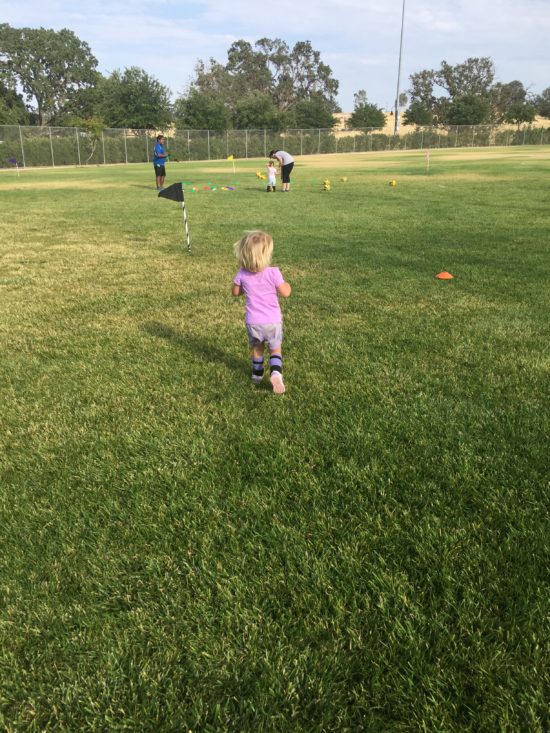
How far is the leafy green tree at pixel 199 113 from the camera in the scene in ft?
218

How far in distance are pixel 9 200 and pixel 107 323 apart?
16.5 metres

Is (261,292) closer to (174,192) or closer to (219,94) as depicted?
(174,192)

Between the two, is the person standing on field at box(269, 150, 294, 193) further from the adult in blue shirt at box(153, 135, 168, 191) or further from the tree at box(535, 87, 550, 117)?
the tree at box(535, 87, 550, 117)

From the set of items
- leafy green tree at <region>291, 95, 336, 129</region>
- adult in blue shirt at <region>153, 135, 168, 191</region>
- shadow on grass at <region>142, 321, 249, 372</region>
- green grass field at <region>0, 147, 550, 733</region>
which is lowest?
green grass field at <region>0, 147, 550, 733</region>

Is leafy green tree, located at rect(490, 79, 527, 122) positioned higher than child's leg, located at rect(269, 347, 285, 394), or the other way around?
leafy green tree, located at rect(490, 79, 527, 122)

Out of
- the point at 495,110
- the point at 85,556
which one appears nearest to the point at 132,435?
the point at 85,556

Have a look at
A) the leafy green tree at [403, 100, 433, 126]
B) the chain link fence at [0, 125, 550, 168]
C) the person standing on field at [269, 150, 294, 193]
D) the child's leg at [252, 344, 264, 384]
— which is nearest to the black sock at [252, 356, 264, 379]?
the child's leg at [252, 344, 264, 384]

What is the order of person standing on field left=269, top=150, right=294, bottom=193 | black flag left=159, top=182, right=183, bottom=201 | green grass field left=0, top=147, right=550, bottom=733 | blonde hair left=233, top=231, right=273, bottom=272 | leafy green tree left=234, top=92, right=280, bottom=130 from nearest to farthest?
green grass field left=0, top=147, right=550, bottom=733 → blonde hair left=233, top=231, right=273, bottom=272 → black flag left=159, top=182, right=183, bottom=201 → person standing on field left=269, top=150, right=294, bottom=193 → leafy green tree left=234, top=92, right=280, bottom=130

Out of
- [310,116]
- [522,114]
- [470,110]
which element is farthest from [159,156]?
[522,114]

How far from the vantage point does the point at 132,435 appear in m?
3.56

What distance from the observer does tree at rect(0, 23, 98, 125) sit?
85.0m

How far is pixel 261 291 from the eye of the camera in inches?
160

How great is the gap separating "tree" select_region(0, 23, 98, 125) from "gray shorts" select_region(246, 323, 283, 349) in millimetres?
100519

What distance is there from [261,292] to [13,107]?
9172cm
